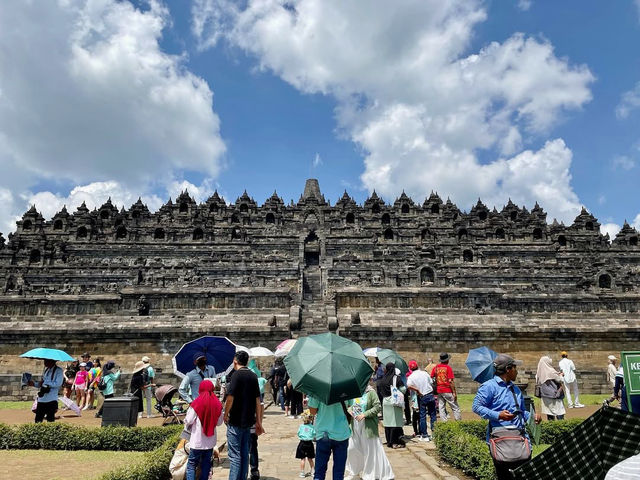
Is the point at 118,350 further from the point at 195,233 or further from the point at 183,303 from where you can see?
the point at 195,233

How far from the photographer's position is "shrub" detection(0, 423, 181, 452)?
359 inches

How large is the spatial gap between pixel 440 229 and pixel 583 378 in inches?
1323

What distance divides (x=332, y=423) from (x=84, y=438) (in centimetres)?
633

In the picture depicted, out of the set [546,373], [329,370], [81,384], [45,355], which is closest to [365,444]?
[329,370]

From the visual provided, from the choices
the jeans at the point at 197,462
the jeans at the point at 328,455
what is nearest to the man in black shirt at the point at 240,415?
the jeans at the point at 197,462

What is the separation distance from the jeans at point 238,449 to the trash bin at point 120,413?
16.8ft

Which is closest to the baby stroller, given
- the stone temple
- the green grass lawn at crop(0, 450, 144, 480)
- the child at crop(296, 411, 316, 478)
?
the green grass lawn at crop(0, 450, 144, 480)

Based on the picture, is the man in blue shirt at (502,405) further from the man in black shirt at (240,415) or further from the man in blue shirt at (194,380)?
the man in blue shirt at (194,380)

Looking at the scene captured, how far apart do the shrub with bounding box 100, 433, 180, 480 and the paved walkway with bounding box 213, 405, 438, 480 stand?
851 mm

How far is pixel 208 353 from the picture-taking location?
9.70 metres

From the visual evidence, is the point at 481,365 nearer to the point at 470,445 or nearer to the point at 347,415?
the point at 470,445

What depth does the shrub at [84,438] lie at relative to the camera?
29.9 feet

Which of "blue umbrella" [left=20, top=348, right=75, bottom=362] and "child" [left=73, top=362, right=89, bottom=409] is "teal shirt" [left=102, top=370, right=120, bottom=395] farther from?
"blue umbrella" [left=20, top=348, right=75, bottom=362]

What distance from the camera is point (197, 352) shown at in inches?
379
